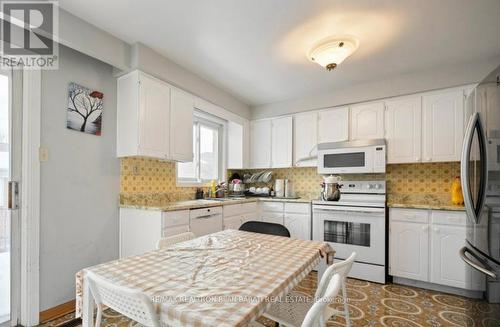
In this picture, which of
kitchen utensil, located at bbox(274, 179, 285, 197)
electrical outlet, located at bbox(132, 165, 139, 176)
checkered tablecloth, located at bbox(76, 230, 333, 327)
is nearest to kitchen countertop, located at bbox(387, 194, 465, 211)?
kitchen utensil, located at bbox(274, 179, 285, 197)

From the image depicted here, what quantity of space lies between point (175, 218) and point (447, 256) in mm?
2695

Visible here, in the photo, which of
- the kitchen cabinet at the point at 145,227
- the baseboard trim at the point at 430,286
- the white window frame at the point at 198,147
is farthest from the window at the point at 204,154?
the baseboard trim at the point at 430,286

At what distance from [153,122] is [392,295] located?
292 cm

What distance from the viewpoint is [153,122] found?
241cm

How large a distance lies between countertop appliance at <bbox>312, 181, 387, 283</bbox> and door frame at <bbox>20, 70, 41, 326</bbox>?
8.96 feet

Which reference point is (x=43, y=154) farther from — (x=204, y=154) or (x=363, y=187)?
(x=363, y=187)

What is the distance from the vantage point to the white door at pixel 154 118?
90.8 inches

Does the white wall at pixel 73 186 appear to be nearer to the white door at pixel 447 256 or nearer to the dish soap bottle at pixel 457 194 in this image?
the white door at pixel 447 256

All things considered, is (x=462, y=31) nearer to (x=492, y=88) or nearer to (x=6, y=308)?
(x=492, y=88)

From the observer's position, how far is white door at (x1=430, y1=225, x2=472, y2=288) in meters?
2.33

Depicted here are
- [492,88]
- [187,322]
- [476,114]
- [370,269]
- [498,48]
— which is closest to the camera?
[187,322]

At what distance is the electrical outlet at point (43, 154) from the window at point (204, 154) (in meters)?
1.43

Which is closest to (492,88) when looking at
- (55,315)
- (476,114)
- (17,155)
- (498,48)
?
(476,114)

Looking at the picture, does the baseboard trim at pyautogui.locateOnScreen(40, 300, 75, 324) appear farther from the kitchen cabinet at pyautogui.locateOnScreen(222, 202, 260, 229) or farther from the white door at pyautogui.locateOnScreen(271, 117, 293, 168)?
the white door at pyautogui.locateOnScreen(271, 117, 293, 168)
